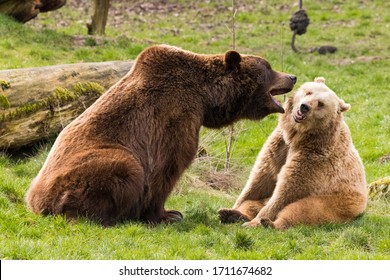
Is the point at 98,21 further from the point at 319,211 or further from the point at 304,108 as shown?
the point at 319,211

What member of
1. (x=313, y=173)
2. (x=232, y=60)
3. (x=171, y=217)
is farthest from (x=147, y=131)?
(x=313, y=173)

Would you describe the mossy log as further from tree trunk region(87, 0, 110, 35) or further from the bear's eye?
tree trunk region(87, 0, 110, 35)

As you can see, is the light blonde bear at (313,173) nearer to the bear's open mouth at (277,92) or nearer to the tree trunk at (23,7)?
the bear's open mouth at (277,92)

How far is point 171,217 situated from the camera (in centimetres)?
799

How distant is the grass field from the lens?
6.88 metres

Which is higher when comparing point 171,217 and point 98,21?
point 171,217

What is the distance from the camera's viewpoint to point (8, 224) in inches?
282

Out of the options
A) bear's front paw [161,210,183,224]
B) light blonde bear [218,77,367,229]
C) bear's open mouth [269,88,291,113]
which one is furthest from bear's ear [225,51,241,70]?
bear's front paw [161,210,183,224]

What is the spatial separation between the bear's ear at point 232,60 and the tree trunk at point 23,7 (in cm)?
968

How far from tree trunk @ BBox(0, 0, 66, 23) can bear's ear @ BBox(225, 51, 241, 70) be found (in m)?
9.68

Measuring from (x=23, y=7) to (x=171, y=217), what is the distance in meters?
10.1

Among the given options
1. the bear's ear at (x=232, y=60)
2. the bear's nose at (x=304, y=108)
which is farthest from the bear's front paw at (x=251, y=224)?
the bear's ear at (x=232, y=60)

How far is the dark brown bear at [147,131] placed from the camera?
7336mm
